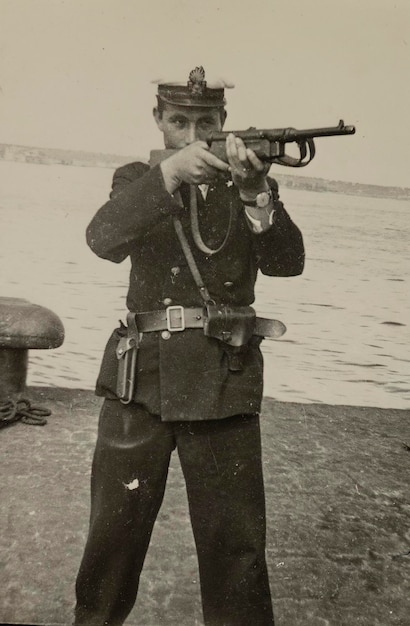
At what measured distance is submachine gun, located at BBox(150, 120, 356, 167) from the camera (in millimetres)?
1803

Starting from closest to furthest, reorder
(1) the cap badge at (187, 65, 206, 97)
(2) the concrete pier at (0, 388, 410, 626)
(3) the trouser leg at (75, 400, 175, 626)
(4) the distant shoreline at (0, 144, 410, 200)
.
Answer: (1) the cap badge at (187, 65, 206, 97) → (3) the trouser leg at (75, 400, 175, 626) → (2) the concrete pier at (0, 388, 410, 626) → (4) the distant shoreline at (0, 144, 410, 200)

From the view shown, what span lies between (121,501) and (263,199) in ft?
3.36

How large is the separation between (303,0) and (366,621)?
249 centimetres

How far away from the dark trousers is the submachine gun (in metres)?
0.81

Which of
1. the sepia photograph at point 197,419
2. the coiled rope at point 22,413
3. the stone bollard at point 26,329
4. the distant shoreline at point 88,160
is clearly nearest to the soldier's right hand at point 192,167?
the sepia photograph at point 197,419

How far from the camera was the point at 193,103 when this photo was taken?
205cm

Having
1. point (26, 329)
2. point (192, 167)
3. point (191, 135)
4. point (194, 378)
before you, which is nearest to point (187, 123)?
point (191, 135)

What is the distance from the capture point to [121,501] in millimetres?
2170

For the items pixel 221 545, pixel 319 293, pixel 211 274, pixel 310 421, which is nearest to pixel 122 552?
pixel 221 545

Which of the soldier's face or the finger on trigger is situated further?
the soldier's face

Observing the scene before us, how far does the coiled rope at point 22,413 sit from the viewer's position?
4.41m

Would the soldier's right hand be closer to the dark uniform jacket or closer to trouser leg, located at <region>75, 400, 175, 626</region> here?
the dark uniform jacket

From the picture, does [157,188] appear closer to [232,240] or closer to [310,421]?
[232,240]

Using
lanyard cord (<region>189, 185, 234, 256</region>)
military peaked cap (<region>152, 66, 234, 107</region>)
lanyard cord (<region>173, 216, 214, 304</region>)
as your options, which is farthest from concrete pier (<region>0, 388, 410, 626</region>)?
military peaked cap (<region>152, 66, 234, 107</region>)
